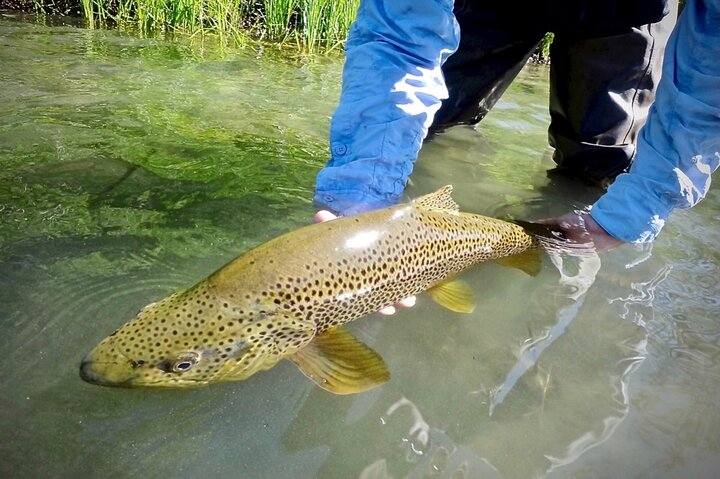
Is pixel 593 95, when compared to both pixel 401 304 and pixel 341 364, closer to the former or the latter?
pixel 401 304

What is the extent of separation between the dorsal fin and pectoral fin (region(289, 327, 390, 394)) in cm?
67

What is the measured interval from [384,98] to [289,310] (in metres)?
1.05

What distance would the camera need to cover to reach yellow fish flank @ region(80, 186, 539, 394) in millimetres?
1504

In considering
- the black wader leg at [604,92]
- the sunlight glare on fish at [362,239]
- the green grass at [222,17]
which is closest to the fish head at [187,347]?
the sunlight glare on fish at [362,239]

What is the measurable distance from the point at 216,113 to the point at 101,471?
9.78ft

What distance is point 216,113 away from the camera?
393 centimetres

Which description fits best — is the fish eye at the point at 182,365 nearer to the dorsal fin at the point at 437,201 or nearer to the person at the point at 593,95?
the person at the point at 593,95

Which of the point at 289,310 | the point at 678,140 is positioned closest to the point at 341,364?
the point at 289,310

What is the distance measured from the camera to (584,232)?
8.48 ft

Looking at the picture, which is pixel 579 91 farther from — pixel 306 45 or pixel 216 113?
pixel 306 45

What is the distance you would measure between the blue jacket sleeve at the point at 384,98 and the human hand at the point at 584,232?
82 centimetres

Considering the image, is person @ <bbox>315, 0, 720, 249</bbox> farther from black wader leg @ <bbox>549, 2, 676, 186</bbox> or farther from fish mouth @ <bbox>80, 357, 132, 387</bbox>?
fish mouth @ <bbox>80, 357, 132, 387</bbox>

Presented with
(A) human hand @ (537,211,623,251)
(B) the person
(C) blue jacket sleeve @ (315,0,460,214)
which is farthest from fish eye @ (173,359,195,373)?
(A) human hand @ (537,211,623,251)

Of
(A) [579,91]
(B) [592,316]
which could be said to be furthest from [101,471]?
(A) [579,91]
